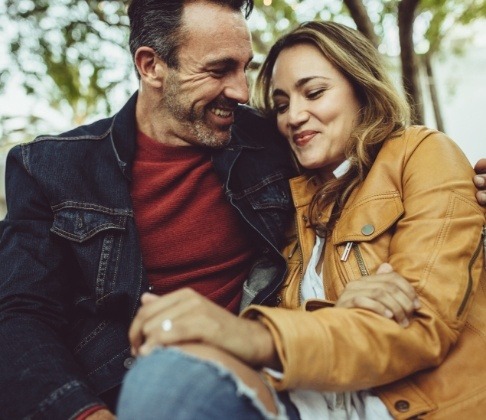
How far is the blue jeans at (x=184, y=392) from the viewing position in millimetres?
1209

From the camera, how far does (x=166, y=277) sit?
2543 mm

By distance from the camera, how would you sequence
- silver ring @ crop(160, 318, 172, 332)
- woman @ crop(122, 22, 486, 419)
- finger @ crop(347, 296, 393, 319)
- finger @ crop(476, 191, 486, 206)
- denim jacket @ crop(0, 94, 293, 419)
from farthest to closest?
1. denim jacket @ crop(0, 94, 293, 419)
2. finger @ crop(476, 191, 486, 206)
3. finger @ crop(347, 296, 393, 319)
4. woman @ crop(122, 22, 486, 419)
5. silver ring @ crop(160, 318, 172, 332)

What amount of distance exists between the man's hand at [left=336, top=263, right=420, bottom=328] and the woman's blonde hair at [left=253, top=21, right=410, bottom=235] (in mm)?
587

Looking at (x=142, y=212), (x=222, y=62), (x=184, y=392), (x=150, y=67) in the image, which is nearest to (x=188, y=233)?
(x=142, y=212)

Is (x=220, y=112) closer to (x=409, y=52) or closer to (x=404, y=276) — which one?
(x=404, y=276)

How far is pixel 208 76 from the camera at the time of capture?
2.80 meters

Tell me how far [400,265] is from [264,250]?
2.65ft

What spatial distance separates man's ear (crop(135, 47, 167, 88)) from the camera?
2.95 m

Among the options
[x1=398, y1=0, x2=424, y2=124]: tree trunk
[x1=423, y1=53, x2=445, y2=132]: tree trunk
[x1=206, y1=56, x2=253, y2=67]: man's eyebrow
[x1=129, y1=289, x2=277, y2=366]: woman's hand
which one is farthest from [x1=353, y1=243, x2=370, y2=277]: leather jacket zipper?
[x1=423, y1=53, x2=445, y2=132]: tree trunk

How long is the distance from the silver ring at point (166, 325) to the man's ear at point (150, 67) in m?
1.87

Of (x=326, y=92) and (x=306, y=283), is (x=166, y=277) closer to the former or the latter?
(x=306, y=283)

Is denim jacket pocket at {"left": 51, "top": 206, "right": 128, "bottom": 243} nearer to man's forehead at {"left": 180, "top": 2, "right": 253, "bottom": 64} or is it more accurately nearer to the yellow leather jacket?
the yellow leather jacket

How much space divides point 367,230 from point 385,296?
488 millimetres

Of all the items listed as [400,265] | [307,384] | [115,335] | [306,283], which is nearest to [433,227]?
[400,265]
